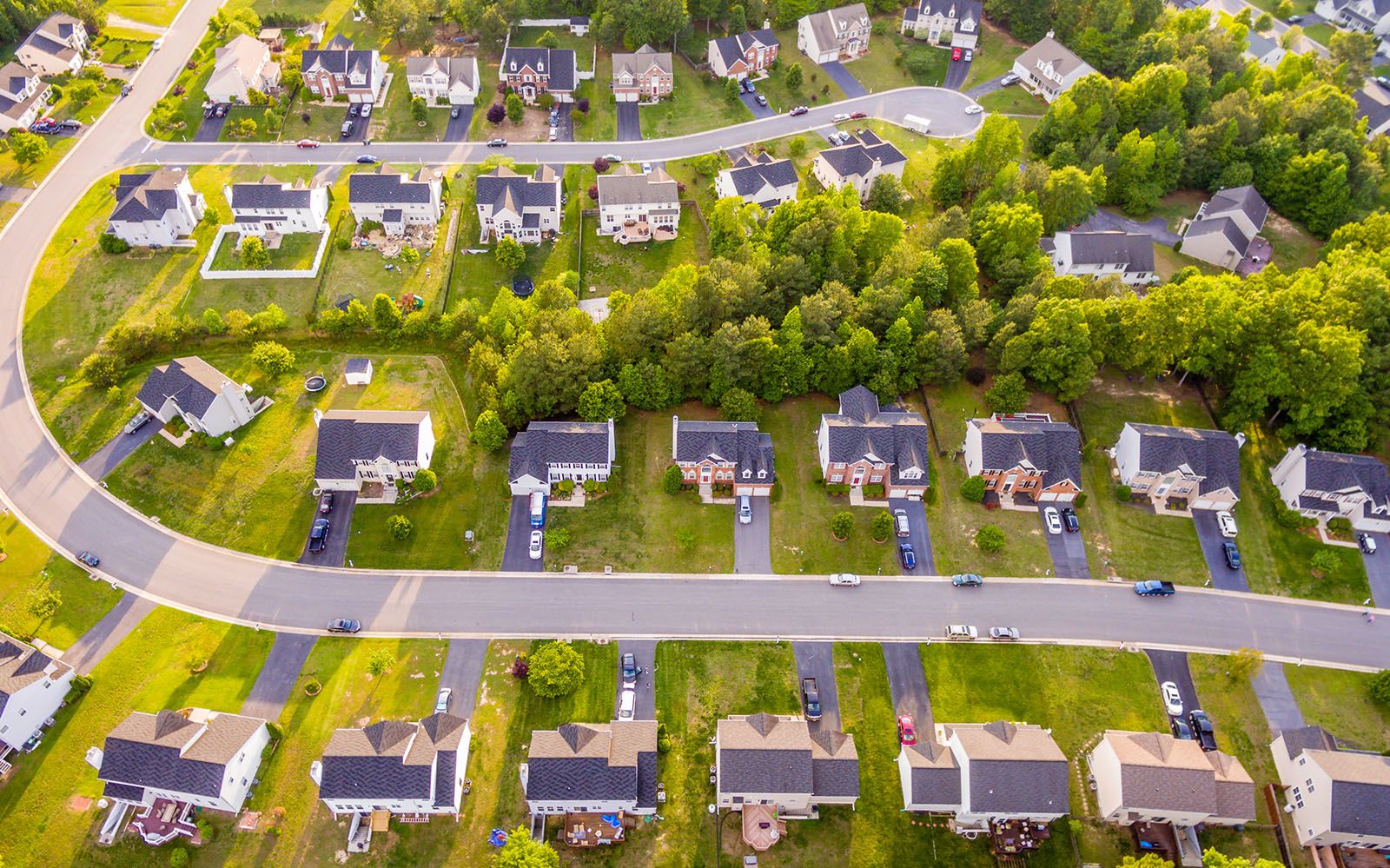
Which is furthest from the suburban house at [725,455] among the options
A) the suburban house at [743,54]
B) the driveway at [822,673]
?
the suburban house at [743,54]

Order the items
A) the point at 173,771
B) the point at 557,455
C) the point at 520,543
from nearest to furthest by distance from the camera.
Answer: the point at 173,771
the point at 520,543
the point at 557,455

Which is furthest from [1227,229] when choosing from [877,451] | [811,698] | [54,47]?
[54,47]

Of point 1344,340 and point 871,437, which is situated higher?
point 1344,340

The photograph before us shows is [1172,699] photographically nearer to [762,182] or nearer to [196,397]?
[762,182]

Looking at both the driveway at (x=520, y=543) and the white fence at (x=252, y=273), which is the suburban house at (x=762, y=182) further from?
the white fence at (x=252, y=273)

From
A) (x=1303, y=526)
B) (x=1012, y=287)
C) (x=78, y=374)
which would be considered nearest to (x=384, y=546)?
(x=78, y=374)

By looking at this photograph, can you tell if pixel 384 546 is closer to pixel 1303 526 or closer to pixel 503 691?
A: pixel 503 691

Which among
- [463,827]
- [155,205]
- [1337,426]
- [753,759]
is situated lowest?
[463,827]
